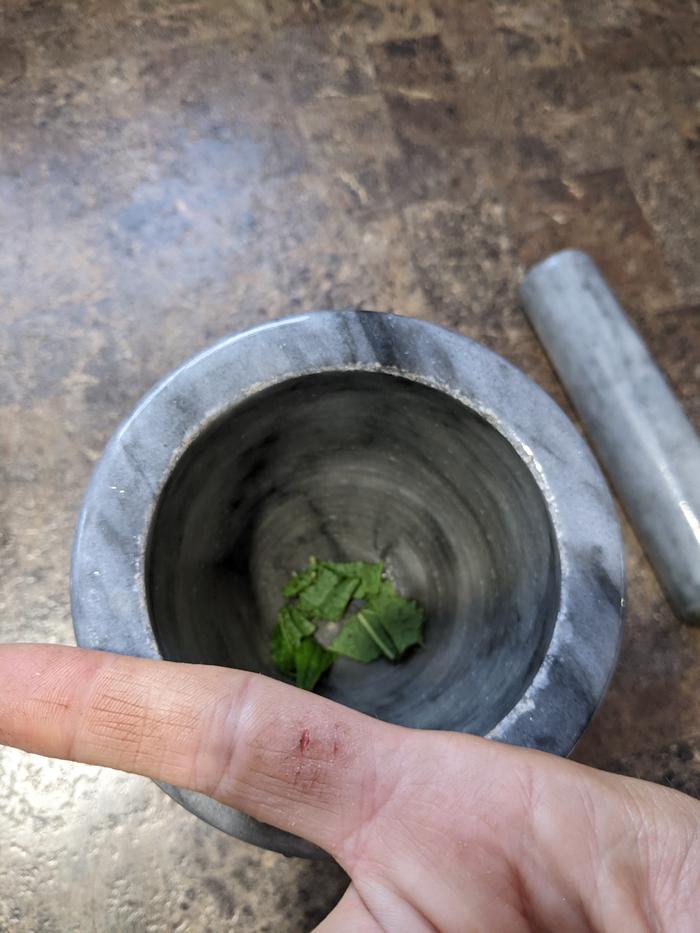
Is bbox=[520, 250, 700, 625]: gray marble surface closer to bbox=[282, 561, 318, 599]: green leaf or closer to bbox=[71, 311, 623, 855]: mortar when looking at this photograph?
bbox=[71, 311, 623, 855]: mortar

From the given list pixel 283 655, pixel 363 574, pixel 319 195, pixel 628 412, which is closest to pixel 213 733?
pixel 283 655

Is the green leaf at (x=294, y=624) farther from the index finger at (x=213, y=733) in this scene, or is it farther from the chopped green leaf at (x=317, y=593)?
the index finger at (x=213, y=733)

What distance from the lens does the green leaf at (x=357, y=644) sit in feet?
4.66

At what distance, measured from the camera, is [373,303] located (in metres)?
1.86

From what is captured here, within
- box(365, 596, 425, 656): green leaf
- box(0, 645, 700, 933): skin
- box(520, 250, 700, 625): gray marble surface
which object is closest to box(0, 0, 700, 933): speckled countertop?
box(520, 250, 700, 625): gray marble surface

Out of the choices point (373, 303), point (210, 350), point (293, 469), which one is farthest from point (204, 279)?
point (210, 350)

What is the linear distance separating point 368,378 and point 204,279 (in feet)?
2.72

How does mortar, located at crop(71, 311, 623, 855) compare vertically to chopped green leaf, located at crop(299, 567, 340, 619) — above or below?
above

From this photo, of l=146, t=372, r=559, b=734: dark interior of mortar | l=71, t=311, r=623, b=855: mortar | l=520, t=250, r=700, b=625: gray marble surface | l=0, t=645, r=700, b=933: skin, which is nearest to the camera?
l=0, t=645, r=700, b=933: skin

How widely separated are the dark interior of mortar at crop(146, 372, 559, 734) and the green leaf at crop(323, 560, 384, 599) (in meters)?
0.03

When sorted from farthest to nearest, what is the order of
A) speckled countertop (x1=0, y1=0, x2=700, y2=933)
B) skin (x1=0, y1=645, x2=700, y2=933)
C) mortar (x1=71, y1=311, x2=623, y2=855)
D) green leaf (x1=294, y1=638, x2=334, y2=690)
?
speckled countertop (x1=0, y1=0, x2=700, y2=933), green leaf (x1=294, y1=638, x2=334, y2=690), mortar (x1=71, y1=311, x2=623, y2=855), skin (x1=0, y1=645, x2=700, y2=933)

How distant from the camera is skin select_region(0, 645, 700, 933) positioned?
88 centimetres

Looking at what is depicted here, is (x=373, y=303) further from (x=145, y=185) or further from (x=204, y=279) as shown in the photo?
(x=145, y=185)

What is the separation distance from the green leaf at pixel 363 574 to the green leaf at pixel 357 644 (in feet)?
0.21
